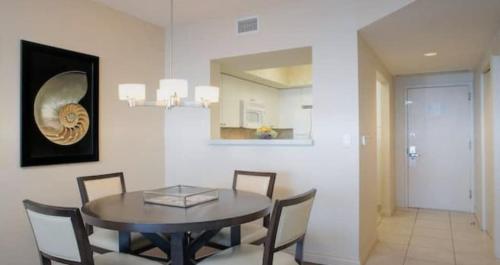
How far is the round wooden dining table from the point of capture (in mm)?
1888

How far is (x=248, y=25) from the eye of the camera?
377 centimetres

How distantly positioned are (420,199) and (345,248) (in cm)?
320

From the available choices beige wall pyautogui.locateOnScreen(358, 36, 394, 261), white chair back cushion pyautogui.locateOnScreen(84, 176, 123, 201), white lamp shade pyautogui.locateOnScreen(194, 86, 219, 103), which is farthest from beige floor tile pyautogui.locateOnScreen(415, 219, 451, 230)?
white chair back cushion pyautogui.locateOnScreen(84, 176, 123, 201)

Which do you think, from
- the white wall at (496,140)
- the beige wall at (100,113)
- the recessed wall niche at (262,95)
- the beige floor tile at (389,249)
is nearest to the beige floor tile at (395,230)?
the beige floor tile at (389,249)

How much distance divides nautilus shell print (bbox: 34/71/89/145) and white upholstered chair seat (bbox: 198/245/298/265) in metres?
1.81

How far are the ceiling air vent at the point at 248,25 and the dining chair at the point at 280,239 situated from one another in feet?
7.04

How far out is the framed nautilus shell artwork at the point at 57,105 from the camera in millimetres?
2863

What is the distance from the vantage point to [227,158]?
387 centimetres

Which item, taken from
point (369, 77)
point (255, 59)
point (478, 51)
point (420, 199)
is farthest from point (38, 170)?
point (420, 199)

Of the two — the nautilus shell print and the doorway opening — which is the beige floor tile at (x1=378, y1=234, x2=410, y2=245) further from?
the nautilus shell print

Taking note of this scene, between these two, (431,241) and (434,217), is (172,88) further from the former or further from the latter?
(434,217)

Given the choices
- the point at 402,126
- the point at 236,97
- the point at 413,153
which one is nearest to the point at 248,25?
the point at 236,97

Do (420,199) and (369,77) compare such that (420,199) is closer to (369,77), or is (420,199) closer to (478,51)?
(478,51)

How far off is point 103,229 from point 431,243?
134 inches
